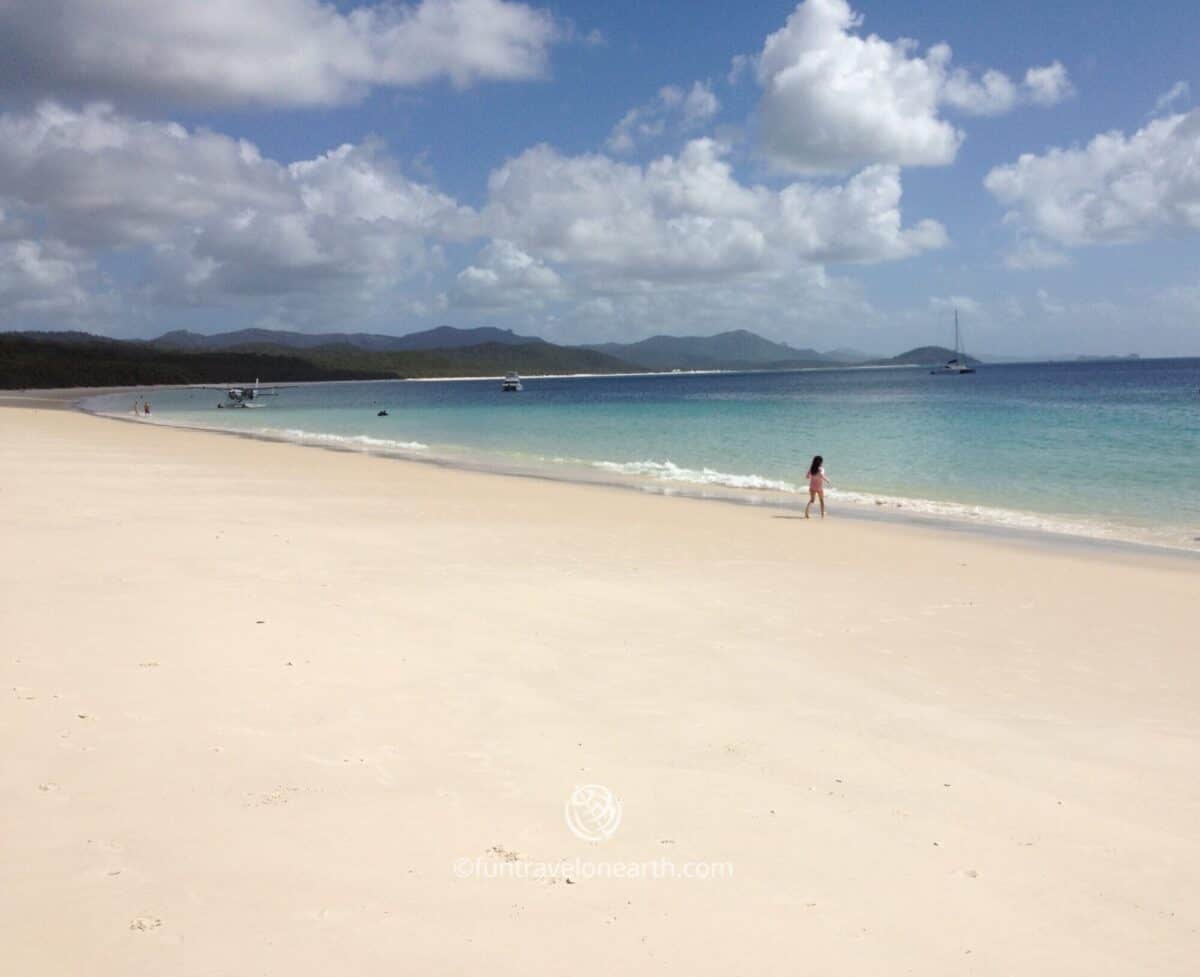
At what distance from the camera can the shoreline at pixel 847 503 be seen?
16.3m

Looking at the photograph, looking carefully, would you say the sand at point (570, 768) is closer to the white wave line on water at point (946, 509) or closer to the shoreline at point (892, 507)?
the shoreline at point (892, 507)

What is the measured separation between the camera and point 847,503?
875 inches

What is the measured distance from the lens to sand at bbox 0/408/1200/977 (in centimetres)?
378

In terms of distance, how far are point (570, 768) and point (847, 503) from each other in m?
18.0

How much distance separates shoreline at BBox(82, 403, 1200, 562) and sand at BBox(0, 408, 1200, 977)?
18.0 feet

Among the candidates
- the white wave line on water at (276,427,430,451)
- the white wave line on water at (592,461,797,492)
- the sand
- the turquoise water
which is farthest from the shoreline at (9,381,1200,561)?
the white wave line on water at (276,427,430,451)

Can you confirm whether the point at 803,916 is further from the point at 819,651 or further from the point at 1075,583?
the point at 1075,583

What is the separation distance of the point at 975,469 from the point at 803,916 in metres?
28.7

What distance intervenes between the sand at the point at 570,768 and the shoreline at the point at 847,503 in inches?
216

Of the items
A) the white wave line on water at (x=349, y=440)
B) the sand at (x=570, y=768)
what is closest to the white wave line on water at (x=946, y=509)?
the sand at (x=570, y=768)

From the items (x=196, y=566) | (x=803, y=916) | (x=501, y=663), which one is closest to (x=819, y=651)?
(x=501, y=663)

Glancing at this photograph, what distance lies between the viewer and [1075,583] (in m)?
12.3

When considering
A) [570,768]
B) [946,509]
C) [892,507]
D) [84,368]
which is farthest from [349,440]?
[84,368]

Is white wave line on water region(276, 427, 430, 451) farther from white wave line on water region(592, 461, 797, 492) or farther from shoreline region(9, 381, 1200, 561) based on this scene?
white wave line on water region(592, 461, 797, 492)
